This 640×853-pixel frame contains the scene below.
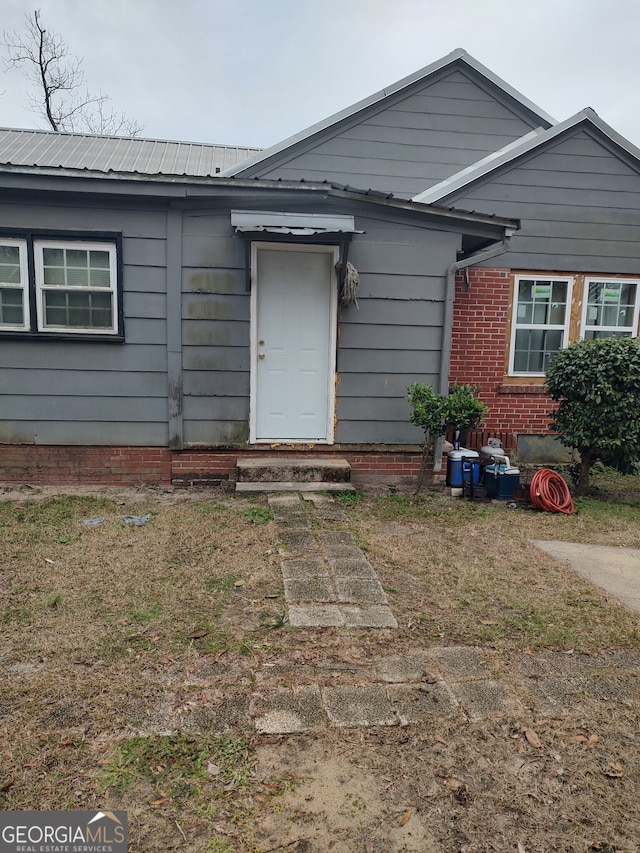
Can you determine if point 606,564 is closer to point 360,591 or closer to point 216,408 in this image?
point 360,591

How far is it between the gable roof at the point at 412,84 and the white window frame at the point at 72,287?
2731 millimetres

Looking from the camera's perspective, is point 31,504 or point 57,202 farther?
point 57,202

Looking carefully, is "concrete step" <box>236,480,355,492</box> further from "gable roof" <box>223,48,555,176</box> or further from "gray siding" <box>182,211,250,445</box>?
"gable roof" <box>223,48,555,176</box>

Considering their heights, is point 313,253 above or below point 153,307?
above

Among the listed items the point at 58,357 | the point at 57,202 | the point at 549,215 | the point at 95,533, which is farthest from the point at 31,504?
the point at 549,215

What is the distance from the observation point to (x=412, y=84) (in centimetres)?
797

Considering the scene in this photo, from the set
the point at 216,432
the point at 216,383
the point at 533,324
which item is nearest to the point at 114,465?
the point at 216,432

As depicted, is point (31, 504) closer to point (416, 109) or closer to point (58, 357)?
point (58, 357)

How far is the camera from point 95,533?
14.6 feet

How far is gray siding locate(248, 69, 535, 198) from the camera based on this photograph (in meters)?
7.95

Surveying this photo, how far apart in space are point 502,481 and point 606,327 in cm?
333

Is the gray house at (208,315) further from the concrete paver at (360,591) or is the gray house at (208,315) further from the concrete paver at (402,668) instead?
the concrete paver at (402,668)

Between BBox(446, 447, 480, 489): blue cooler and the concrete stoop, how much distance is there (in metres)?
1.22

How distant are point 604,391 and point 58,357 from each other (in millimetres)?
5725
